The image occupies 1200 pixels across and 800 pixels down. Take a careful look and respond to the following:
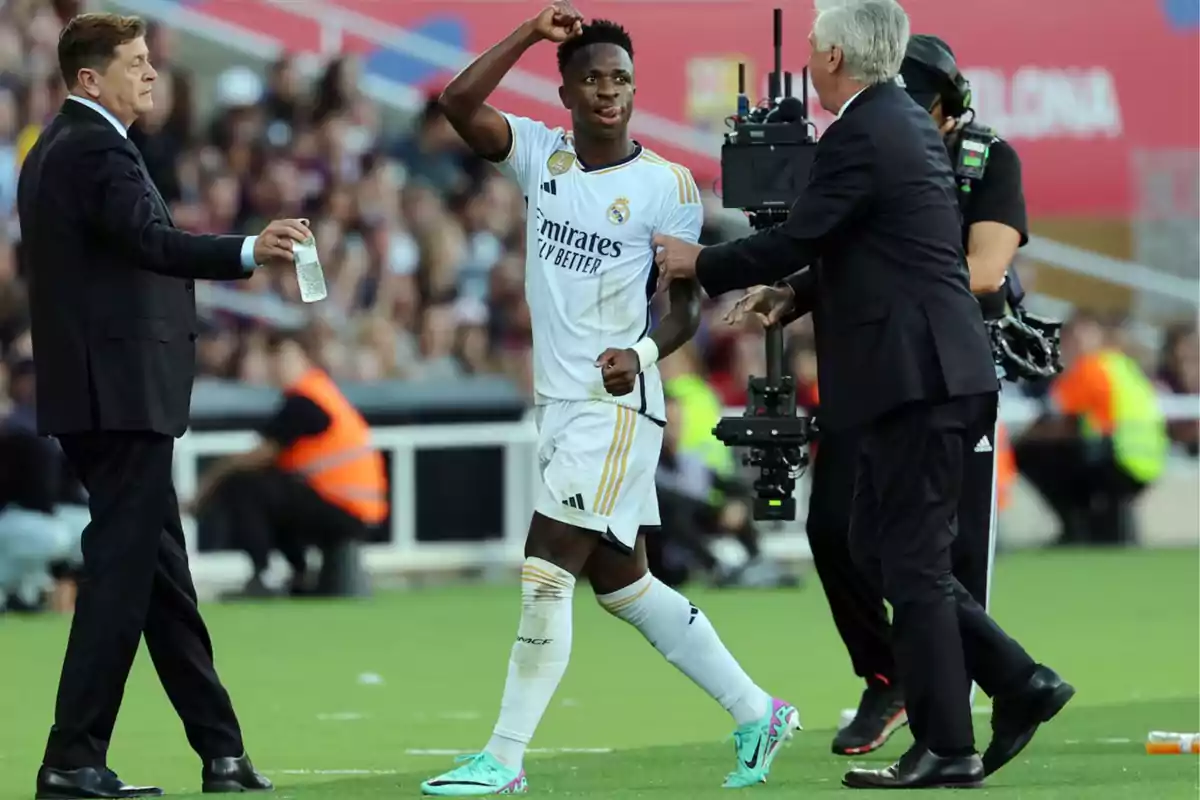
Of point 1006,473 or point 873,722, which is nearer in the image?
point 873,722

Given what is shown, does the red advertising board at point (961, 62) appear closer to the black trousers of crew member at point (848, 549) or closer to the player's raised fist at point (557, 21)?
the black trousers of crew member at point (848, 549)

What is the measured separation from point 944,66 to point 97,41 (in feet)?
8.72

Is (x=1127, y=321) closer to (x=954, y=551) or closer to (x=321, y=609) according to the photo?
(x=321, y=609)

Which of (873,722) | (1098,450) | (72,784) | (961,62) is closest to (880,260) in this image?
(873,722)

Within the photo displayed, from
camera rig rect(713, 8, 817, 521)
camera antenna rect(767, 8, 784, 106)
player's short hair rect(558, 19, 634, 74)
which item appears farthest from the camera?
camera antenna rect(767, 8, 784, 106)

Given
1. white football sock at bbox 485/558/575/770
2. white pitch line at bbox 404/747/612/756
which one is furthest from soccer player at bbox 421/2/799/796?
white pitch line at bbox 404/747/612/756

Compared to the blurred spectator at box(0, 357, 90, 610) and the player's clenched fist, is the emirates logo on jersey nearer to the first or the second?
the player's clenched fist

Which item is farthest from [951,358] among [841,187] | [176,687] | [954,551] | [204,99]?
[204,99]

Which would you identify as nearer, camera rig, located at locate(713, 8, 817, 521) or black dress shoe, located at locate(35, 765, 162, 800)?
black dress shoe, located at locate(35, 765, 162, 800)

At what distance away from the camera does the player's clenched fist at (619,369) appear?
746 cm

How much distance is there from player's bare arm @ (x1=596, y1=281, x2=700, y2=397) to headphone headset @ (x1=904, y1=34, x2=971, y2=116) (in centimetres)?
129

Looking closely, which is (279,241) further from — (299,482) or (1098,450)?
(1098,450)

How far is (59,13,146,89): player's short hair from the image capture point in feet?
25.4

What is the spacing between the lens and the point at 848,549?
846 centimetres
